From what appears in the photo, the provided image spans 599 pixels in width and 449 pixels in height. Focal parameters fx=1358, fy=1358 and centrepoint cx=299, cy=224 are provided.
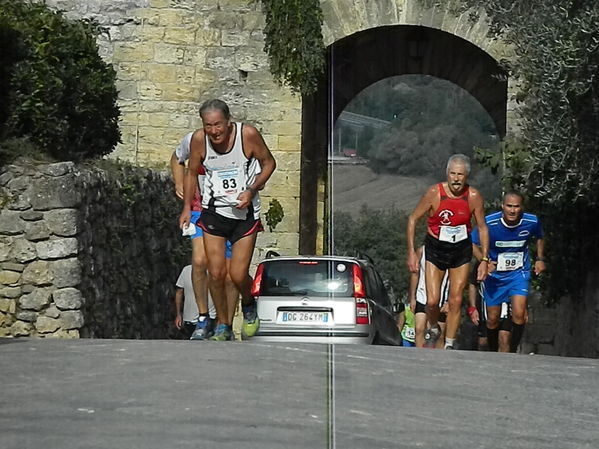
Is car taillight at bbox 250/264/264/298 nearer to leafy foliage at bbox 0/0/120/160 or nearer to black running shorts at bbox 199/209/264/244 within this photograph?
leafy foliage at bbox 0/0/120/160

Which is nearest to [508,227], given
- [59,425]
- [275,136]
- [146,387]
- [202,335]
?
[202,335]

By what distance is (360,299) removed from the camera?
1352 cm

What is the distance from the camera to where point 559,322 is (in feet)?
60.7

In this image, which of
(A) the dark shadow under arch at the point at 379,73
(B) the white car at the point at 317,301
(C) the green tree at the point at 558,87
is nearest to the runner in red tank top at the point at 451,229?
(C) the green tree at the point at 558,87

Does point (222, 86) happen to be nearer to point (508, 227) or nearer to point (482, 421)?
point (508, 227)

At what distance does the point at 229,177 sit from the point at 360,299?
407cm

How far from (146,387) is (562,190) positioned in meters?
7.18

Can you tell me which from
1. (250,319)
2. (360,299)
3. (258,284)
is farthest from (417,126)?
(250,319)

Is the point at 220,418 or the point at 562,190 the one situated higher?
the point at 562,190

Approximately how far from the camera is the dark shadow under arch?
21016 millimetres

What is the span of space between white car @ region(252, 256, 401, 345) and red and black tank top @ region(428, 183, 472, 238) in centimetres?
227

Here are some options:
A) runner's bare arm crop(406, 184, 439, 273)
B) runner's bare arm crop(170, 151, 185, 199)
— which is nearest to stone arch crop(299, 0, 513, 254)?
runner's bare arm crop(406, 184, 439, 273)

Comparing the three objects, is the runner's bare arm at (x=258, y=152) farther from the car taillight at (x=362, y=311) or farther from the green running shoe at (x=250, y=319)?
the car taillight at (x=362, y=311)

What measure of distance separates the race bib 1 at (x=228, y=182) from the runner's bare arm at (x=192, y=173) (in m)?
0.21
